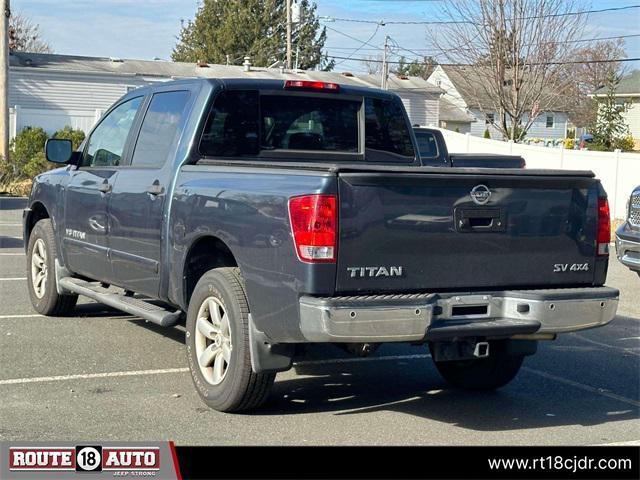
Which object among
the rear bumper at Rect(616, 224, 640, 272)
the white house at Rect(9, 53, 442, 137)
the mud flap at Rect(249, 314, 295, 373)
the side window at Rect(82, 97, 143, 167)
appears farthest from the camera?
the white house at Rect(9, 53, 442, 137)

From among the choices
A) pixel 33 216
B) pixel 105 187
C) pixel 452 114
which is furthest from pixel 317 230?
pixel 452 114

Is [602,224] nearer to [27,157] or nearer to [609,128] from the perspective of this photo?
[27,157]

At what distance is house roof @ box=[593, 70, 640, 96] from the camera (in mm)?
53159

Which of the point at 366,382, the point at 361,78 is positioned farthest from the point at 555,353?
the point at 361,78

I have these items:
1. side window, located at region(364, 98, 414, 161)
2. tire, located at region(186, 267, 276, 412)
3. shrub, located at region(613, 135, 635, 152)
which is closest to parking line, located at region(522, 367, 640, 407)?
side window, located at region(364, 98, 414, 161)

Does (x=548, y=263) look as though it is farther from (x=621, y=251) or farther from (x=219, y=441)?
(x=621, y=251)

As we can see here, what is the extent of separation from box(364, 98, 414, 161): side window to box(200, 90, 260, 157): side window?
962 millimetres

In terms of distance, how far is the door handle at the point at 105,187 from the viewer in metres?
7.85

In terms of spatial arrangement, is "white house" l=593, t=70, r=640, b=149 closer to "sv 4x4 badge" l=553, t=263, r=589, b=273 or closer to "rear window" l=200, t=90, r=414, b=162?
"rear window" l=200, t=90, r=414, b=162

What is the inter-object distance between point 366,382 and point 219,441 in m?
1.88

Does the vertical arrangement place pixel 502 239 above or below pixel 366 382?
above

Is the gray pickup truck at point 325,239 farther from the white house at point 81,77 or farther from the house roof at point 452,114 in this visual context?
the house roof at point 452,114

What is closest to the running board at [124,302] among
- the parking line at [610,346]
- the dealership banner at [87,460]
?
the dealership banner at [87,460]

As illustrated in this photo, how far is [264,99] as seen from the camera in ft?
24.3
